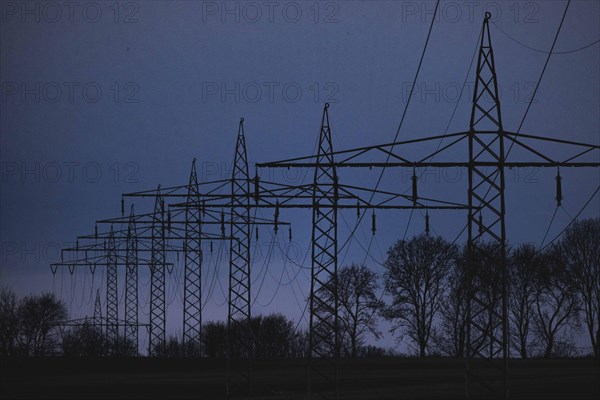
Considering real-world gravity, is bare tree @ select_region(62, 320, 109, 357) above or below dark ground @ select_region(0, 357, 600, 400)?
above

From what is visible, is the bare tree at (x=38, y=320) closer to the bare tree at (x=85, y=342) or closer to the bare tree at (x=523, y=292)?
the bare tree at (x=85, y=342)

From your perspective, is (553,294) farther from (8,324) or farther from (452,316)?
(8,324)

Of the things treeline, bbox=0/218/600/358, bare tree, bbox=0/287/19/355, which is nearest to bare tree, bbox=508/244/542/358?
treeline, bbox=0/218/600/358

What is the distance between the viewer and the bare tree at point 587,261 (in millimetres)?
81688

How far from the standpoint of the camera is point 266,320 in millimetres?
125750

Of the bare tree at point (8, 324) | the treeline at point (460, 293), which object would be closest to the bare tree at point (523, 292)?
the treeline at point (460, 293)

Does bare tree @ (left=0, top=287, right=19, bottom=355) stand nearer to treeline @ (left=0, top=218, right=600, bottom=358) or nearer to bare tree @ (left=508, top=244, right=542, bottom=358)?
treeline @ (left=0, top=218, right=600, bottom=358)

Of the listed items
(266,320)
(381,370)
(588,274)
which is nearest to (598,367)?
(381,370)

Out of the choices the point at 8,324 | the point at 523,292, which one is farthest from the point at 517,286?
the point at 8,324

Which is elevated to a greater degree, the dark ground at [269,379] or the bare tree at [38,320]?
the bare tree at [38,320]

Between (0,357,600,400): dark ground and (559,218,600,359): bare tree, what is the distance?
13959mm

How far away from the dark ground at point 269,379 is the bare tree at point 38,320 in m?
45.6

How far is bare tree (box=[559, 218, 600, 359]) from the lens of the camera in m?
81.7

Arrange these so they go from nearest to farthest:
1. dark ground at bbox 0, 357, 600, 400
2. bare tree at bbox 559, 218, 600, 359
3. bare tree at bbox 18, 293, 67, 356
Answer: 1. dark ground at bbox 0, 357, 600, 400
2. bare tree at bbox 559, 218, 600, 359
3. bare tree at bbox 18, 293, 67, 356
